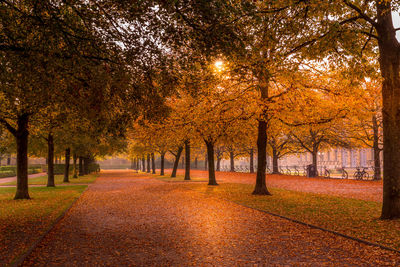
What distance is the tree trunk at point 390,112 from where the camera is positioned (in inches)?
320

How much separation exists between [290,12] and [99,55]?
5724 mm

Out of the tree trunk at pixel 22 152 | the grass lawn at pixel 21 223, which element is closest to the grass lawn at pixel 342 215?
the grass lawn at pixel 21 223

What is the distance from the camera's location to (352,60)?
868 centimetres

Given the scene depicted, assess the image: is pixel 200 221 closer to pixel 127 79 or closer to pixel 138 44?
pixel 127 79

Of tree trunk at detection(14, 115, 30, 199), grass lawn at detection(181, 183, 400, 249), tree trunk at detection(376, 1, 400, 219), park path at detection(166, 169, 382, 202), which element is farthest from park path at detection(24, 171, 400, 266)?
park path at detection(166, 169, 382, 202)

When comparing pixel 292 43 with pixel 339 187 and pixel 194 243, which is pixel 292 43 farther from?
pixel 339 187

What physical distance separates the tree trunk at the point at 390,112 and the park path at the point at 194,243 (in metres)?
2.60

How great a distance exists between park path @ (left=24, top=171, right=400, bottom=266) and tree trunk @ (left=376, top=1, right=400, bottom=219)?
260 cm

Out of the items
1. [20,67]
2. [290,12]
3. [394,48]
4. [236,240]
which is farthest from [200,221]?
[394,48]

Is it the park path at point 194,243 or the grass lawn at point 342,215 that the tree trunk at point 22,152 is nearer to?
the park path at point 194,243

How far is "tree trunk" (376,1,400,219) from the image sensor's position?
812 cm

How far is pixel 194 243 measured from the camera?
6621mm

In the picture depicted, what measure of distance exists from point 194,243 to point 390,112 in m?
6.59

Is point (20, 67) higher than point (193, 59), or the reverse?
point (193, 59)
